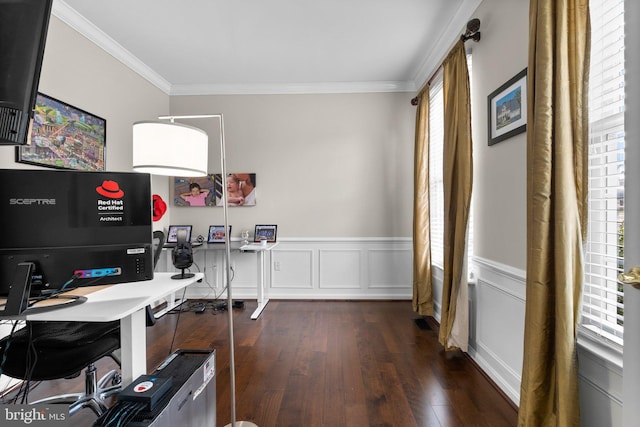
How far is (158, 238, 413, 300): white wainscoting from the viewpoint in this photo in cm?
404

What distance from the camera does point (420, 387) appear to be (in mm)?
2031

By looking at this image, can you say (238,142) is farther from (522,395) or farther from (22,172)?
(522,395)

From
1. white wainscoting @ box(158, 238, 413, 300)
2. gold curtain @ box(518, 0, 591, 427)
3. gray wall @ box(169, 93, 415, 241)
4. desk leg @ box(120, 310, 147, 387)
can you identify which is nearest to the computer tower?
desk leg @ box(120, 310, 147, 387)

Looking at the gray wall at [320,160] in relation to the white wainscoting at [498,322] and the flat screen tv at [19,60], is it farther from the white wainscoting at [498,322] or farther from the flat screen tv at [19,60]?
the flat screen tv at [19,60]

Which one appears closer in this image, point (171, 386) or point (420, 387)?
point (171, 386)

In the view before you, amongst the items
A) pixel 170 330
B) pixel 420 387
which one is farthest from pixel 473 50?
pixel 170 330

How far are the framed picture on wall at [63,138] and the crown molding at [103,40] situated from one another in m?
0.70

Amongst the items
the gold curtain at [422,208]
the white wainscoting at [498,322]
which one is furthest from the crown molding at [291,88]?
the white wainscoting at [498,322]

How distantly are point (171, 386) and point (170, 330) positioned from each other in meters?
2.11

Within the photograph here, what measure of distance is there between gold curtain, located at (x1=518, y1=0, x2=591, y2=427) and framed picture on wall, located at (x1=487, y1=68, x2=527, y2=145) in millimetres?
378

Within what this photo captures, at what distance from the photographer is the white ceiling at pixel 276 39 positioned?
8.27 feet

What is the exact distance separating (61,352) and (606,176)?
251 centimetres

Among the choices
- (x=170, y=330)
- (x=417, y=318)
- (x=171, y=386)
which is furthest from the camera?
(x=417, y=318)

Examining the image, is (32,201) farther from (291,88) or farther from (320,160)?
(291,88)
